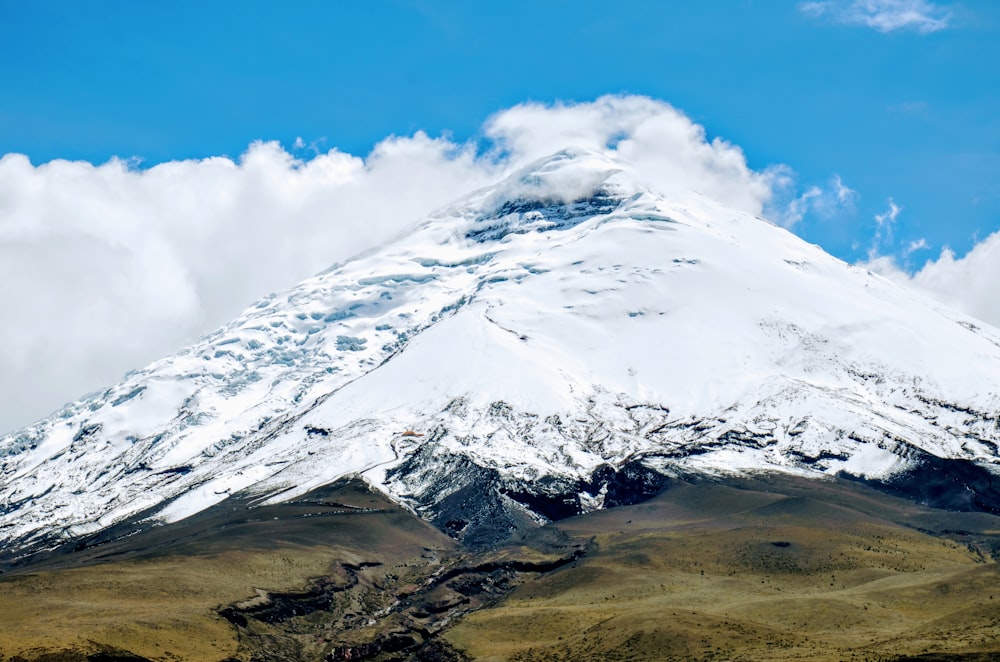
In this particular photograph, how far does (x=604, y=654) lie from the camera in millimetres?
144000

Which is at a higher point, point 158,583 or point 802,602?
A: point 158,583

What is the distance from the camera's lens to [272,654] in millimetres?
162375

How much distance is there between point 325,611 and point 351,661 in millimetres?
23824

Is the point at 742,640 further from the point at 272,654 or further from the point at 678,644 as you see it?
the point at 272,654

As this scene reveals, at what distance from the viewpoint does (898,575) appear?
178 meters

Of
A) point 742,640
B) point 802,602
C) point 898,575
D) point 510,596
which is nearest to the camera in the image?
point 742,640

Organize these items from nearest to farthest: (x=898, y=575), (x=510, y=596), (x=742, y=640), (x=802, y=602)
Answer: (x=742, y=640)
(x=802, y=602)
(x=898, y=575)
(x=510, y=596)

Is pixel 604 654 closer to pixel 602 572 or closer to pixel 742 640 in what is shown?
pixel 742 640

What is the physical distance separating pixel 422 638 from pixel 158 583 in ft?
137

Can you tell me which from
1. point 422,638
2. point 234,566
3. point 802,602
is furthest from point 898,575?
point 234,566

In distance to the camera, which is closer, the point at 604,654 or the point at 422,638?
the point at 604,654

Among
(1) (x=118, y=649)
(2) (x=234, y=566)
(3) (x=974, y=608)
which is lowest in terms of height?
(3) (x=974, y=608)

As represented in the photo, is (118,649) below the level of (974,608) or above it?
above

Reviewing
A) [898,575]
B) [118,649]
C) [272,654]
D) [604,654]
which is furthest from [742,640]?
[118,649]
